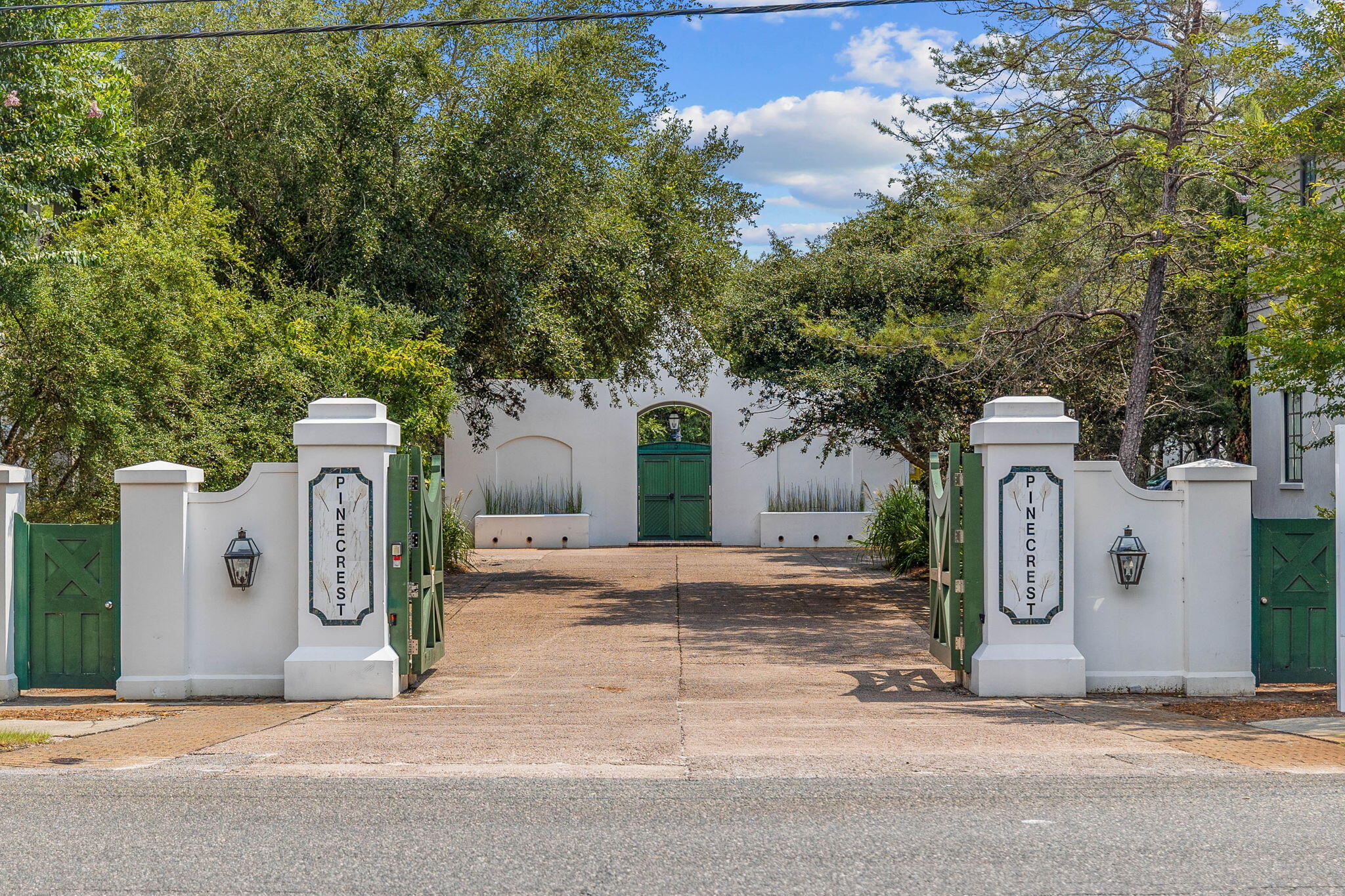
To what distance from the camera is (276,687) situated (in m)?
9.08

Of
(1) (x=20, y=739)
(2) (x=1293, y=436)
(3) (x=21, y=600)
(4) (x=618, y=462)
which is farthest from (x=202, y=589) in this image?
(2) (x=1293, y=436)

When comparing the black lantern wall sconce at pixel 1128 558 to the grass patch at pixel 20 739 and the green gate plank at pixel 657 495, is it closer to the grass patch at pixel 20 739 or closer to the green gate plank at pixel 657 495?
the grass patch at pixel 20 739

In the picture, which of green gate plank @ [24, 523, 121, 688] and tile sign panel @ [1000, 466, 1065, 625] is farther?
green gate plank @ [24, 523, 121, 688]

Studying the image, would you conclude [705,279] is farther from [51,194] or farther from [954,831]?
[954,831]

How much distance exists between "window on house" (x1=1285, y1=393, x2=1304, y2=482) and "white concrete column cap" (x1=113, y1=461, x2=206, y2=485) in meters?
15.7

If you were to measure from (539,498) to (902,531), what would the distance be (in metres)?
8.98

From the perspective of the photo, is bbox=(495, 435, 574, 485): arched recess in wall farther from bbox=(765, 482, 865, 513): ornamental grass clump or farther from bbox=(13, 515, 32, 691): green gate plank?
bbox=(13, 515, 32, 691): green gate plank

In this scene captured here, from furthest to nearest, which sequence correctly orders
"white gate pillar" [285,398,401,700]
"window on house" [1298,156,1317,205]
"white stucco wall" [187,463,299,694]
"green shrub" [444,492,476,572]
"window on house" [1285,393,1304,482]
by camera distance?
"green shrub" [444,492,476,572], "window on house" [1285,393,1304,482], "window on house" [1298,156,1317,205], "white stucco wall" [187,463,299,694], "white gate pillar" [285,398,401,700]

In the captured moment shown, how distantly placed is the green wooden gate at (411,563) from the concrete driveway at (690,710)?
0.38 meters

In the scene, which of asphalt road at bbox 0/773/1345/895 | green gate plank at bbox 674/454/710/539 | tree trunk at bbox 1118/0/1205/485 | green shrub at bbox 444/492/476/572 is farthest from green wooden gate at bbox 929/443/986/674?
green gate plank at bbox 674/454/710/539

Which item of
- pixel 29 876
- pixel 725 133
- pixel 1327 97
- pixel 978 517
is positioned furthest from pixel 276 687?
pixel 725 133

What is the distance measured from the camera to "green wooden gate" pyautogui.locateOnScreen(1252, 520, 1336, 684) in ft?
29.8

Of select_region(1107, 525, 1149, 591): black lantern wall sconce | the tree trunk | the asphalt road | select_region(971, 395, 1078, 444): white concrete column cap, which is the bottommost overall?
the asphalt road

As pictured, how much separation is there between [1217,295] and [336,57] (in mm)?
13133
